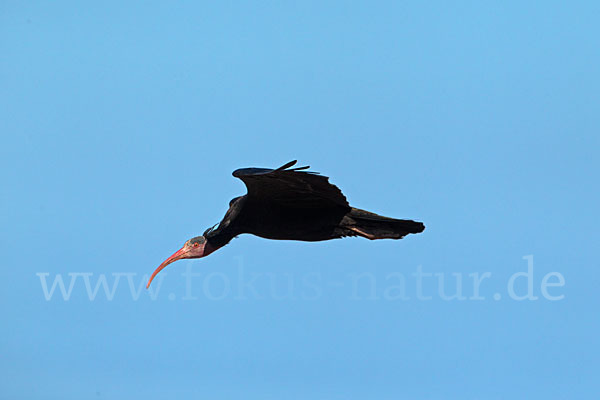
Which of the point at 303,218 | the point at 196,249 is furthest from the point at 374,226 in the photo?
the point at 196,249

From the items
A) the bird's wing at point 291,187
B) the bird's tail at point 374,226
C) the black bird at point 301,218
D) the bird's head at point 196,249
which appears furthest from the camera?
the bird's head at point 196,249

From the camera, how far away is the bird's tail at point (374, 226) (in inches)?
527

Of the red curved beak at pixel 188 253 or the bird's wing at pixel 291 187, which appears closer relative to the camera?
the bird's wing at pixel 291 187

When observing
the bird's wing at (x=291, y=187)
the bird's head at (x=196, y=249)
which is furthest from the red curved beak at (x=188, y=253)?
the bird's wing at (x=291, y=187)

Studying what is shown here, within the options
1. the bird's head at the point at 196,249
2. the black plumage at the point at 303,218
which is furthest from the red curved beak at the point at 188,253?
the black plumage at the point at 303,218

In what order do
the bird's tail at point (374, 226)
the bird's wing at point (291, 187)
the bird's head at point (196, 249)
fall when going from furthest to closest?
the bird's head at point (196, 249) → the bird's tail at point (374, 226) → the bird's wing at point (291, 187)

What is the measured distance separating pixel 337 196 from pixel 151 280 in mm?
3445

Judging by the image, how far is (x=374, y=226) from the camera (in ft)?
44.2

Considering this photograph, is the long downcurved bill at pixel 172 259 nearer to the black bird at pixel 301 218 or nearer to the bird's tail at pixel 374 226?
the black bird at pixel 301 218

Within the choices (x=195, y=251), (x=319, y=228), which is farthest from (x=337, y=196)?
(x=195, y=251)

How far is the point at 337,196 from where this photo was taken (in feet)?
41.9

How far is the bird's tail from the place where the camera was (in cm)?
1339

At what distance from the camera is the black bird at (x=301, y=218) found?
1274 centimetres

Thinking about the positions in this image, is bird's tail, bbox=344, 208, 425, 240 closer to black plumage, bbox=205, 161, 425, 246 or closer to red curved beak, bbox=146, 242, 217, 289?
black plumage, bbox=205, 161, 425, 246
